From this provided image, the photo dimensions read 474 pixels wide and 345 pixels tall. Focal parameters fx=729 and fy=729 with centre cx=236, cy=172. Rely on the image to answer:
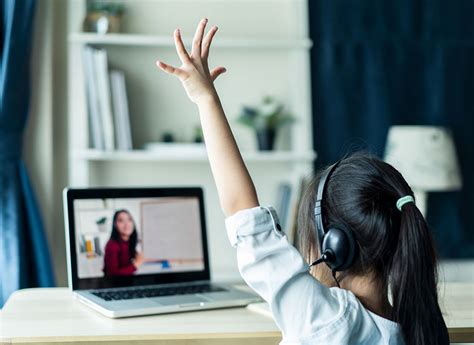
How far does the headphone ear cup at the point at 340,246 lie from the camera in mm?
1107

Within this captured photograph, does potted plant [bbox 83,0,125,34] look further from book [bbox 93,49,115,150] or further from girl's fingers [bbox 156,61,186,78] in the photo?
girl's fingers [bbox 156,61,186,78]

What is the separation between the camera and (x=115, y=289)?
1.66 m

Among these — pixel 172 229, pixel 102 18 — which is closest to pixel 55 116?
pixel 102 18

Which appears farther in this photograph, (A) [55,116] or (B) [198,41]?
(A) [55,116]

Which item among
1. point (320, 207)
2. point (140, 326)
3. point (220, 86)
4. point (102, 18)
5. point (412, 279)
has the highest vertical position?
point (102, 18)

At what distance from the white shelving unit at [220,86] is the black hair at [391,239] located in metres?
1.73

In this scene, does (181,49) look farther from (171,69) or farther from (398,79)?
(398,79)

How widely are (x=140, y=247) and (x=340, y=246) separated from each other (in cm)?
73

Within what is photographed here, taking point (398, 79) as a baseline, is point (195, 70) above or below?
below

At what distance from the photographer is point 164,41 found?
9.45 ft

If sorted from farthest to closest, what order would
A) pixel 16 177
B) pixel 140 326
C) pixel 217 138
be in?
pixel 16 177
pixel 140 326
pixel 217 138

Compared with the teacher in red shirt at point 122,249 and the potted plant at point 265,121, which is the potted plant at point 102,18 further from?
the teacher in red shirt at point 122,249

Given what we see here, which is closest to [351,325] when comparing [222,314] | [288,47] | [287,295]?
[287,295]

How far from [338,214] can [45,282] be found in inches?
71.4
